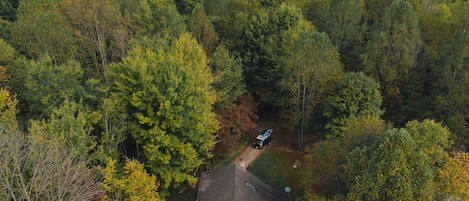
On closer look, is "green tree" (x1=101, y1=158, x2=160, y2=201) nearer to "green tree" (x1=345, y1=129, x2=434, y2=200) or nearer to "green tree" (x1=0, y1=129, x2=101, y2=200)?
"green tree" (x1=0, y1=129, x2=101, y2=200)

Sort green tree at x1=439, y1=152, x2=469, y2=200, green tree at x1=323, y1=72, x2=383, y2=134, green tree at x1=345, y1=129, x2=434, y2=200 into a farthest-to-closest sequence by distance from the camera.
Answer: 1. green tree at x1=323, y1=72, x2=383, y2=134
2. green tree at x1=439, y1=152, x2=469, y2=200
3. green tree at x1=345, y1=129, x2=434, y2=200

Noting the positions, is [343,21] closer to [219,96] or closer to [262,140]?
[262,140]

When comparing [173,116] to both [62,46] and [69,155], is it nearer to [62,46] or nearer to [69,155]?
[69,155]

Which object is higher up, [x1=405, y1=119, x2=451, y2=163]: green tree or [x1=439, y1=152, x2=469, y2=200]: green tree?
[x1=405, y1=119, x2=451, y2=163]: green tree

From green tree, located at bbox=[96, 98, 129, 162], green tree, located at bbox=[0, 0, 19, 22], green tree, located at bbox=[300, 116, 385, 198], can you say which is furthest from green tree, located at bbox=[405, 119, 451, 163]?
green tree, located at bbox=[0, 0, 19, 22]

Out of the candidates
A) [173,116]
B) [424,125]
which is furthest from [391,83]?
[173,116]

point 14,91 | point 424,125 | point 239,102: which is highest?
point 424,125

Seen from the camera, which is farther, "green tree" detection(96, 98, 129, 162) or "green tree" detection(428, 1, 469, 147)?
"green tree" detection(428, 1, 469, 147)
